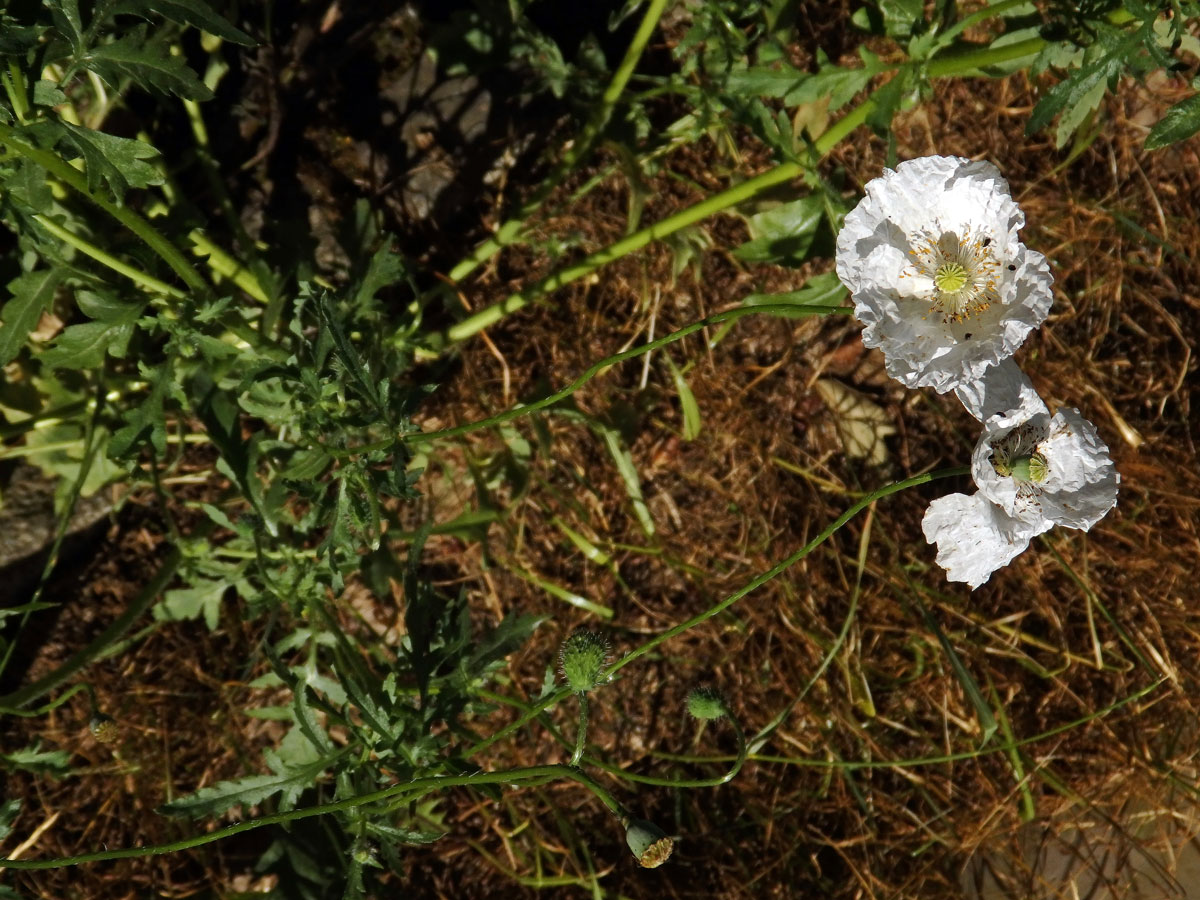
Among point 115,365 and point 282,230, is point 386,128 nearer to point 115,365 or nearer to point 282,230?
point 282,230

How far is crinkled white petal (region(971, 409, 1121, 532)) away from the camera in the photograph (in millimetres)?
1863

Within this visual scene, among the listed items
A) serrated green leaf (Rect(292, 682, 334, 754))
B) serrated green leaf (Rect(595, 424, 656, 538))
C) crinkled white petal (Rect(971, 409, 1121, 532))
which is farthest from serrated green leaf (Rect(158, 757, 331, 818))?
→ crinkled white petal (Rect(971, 409, 1121, 532))

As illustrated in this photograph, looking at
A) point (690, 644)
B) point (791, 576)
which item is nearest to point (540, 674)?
point (690, 644)

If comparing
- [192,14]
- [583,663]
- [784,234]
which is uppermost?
[192,14]

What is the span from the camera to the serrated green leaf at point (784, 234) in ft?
7.14

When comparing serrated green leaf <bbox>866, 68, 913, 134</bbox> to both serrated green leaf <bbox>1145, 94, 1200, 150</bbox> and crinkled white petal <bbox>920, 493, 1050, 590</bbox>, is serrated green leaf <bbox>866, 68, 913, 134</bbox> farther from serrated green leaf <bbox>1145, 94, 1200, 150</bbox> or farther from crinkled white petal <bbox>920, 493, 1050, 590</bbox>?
crinkled white petal <bbox>920, 493, 1050, 590</bbox>

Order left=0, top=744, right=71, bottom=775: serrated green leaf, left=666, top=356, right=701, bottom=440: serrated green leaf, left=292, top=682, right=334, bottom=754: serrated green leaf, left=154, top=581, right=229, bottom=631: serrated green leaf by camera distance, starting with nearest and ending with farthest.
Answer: left=292, top=682, right=334, bottom=754: serrated green leaf < left=0, top=744, right=71, bottom=775: serrated green leaf < left=154, top=581, right=229, bottom=631: serrated green leaf < left=666, top=356, right=701, bottom=440: serrated green leaf

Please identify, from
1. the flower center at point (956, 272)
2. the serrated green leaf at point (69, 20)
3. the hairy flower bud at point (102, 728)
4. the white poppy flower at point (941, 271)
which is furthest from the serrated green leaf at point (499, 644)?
the serrated green leaf at point (69, 20)

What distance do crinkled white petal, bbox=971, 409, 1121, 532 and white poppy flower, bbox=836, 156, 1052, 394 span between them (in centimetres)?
16

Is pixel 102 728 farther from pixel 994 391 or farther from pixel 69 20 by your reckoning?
pixel 994 391

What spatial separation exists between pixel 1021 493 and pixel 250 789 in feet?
5.09

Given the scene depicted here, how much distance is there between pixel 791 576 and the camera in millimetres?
2836

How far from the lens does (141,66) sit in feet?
5.65

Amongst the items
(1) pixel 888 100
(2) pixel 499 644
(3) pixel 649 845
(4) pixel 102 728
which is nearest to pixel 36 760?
(4) pixel 102 728
